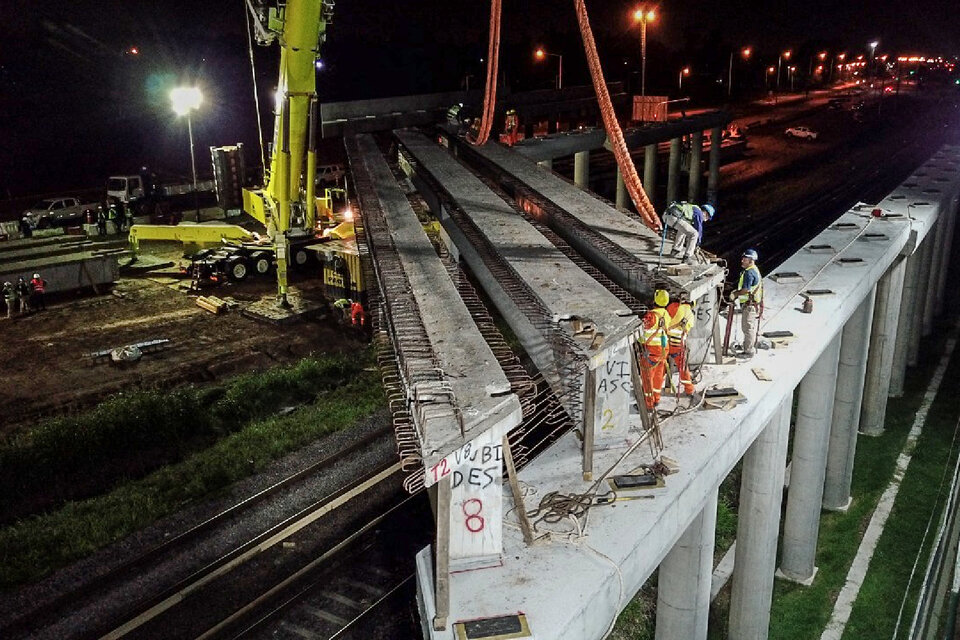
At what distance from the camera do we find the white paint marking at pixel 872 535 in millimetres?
15500

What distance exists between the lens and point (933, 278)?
29.7 m

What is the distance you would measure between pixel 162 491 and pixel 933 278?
28619 millimetres

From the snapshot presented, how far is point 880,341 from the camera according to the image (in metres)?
21.9

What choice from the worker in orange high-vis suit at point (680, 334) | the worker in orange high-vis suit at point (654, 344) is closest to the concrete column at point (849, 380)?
the worker in orange high-vis suit at point (680, 334)

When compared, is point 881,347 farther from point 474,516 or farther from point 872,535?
point 474,516

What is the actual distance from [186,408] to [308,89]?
1024 cm

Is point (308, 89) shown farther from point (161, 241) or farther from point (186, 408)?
point (161, 241)

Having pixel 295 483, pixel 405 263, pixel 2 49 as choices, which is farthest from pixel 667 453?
pixel 2 49

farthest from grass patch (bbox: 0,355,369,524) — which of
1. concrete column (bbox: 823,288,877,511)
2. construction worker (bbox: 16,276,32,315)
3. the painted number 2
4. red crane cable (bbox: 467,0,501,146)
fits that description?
concrete column (bbox: 823,288,877,511)

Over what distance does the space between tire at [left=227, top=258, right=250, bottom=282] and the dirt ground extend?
26.5 inches

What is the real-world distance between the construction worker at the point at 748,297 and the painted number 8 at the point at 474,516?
674 centimetres

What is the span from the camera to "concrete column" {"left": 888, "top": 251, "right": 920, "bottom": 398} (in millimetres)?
24750

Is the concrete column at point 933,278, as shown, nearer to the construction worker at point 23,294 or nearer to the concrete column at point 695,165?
the concrete column at point 695,165

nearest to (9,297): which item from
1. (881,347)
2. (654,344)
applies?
(654,344)
